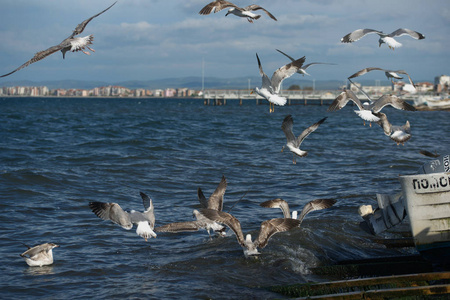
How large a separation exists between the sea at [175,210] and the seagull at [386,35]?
3156mm

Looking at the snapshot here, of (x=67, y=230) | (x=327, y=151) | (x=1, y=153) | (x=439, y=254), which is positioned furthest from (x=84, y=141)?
(x=439, y=254)

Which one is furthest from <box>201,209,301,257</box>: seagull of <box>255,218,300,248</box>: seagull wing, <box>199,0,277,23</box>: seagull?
<box>199,0,277,23</box>: seagull

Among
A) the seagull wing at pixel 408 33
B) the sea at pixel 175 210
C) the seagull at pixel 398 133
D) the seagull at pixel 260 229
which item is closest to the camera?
the sea at pixel 175 210

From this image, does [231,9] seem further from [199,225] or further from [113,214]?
[113,214]

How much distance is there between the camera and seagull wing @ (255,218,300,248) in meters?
7.41

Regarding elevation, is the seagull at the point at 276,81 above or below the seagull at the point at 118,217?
above

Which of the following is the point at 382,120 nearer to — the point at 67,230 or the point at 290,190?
the point at 290,190

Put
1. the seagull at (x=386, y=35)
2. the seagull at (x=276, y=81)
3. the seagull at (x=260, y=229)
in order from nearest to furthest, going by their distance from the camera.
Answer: the seagull at (x=260, y=229) < the seagull at (x=276, y=81) < the seagull at (x=386, y=35)

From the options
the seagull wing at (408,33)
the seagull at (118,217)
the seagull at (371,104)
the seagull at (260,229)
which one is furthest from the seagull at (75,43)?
the seagull wing at (408,33)

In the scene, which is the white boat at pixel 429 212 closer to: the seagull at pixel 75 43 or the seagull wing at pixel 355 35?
the seagull wing at pixel 355 35

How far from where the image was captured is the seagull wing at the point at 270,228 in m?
7.41

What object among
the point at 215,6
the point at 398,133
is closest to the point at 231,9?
the point at 215,6

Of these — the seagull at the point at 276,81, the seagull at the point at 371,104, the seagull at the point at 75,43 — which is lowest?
the seagull at the point at 371,104

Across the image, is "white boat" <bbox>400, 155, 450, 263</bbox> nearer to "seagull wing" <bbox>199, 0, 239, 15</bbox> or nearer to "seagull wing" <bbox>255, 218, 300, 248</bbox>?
"seagull wing" <bbox>255, 218, 300, 248</bbox>
